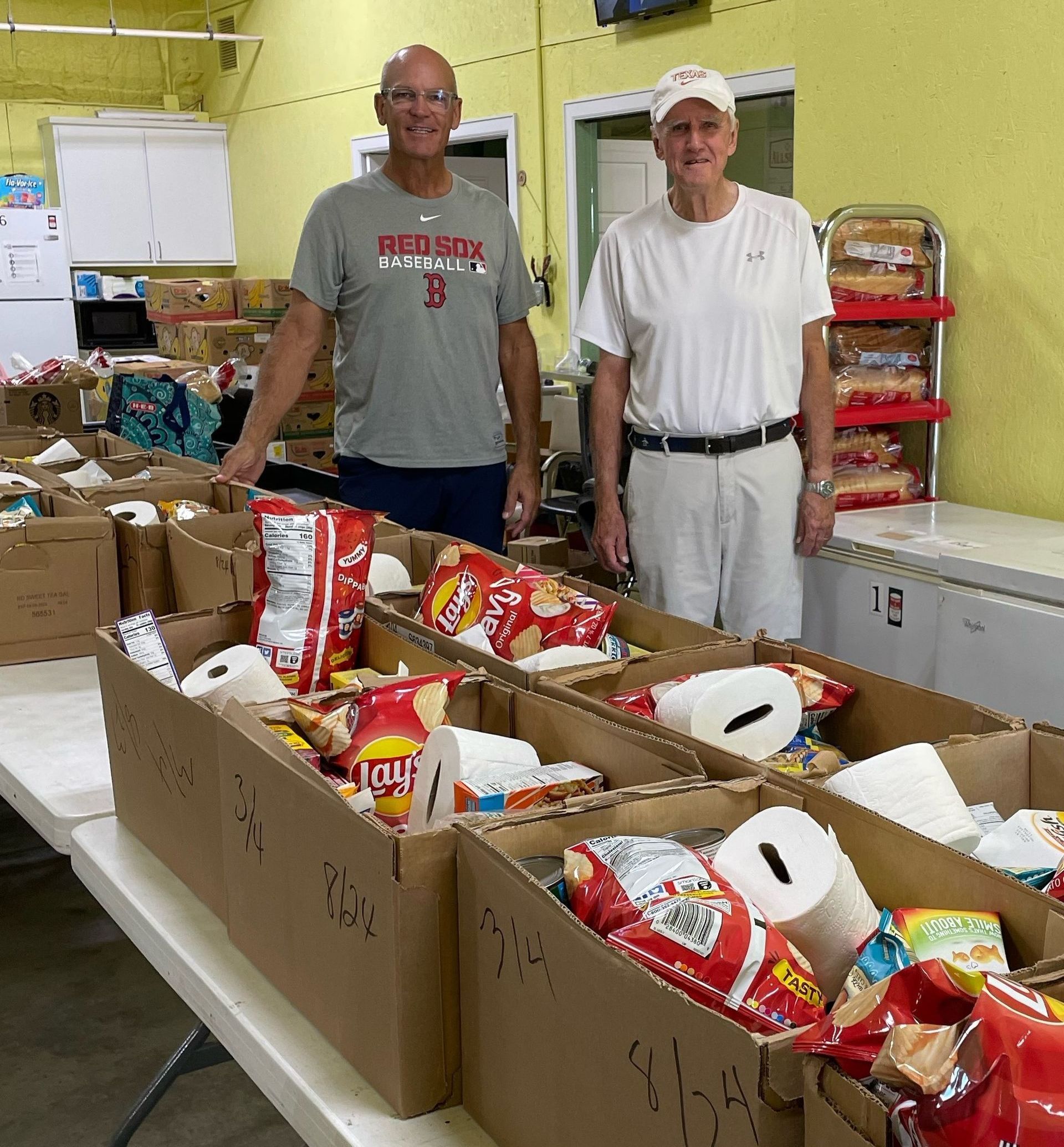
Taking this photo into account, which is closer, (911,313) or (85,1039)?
(85,1039)

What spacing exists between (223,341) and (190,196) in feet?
12.0

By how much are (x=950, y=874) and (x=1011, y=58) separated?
8.15 ft

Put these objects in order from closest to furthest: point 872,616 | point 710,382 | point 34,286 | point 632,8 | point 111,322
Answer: point 710,382, point 872,616, point 632,8, point 34,286, point 111,322

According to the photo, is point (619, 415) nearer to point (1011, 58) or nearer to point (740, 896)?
point (1011, 58)

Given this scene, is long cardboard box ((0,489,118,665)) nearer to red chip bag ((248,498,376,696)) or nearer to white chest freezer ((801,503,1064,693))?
red chip bag ((248,498,376,696))

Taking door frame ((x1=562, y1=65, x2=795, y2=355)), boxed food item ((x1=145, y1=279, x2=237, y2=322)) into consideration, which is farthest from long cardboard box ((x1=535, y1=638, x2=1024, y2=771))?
boxed food item ((x1=145, y1=279, x2=237, y2=322))

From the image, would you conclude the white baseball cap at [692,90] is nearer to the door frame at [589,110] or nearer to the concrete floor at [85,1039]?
the concrete floor at [85,1039]

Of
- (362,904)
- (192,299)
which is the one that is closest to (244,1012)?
(362,904)

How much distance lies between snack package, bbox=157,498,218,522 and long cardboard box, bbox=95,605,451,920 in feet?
2.32

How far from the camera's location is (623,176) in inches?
243

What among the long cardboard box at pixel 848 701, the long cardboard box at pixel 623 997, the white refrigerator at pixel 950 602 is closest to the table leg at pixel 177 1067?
the long cardboard box at pixel 848 701

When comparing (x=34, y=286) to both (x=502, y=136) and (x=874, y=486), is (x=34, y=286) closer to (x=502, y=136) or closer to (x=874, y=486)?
(x=502, y=136)

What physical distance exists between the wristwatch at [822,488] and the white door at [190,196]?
7745 mm

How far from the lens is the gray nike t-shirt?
8.91ft
